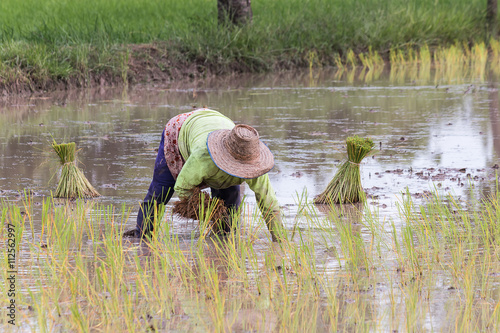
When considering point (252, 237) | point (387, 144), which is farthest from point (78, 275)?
point (387, 144)

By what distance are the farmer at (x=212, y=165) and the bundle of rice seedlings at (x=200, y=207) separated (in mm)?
55

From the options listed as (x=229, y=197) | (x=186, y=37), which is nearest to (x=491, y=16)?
(x=186, y=37)

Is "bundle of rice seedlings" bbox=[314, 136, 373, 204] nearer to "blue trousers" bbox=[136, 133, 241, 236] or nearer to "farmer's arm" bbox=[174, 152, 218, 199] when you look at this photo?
"blue trousers" bbox=[136, 133, 241, 236]

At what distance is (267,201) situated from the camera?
470cm

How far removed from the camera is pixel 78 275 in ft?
14.0

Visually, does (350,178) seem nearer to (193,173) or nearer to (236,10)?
(193,173)

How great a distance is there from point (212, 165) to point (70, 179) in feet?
7.39

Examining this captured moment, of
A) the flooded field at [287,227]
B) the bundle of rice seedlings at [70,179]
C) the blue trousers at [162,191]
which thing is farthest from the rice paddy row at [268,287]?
the bundle of rice seedlings at [70,179]

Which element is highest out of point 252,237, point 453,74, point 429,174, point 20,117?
point 453,74

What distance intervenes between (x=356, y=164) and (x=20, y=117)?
5.92 metres

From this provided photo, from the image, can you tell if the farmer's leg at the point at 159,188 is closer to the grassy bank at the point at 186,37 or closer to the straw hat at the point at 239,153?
the straw hat at the point at 239,153

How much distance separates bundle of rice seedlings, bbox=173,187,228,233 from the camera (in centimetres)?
456

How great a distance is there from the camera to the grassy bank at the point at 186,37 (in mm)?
13070

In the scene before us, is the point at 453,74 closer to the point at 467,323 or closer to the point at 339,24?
the point at 339,24
